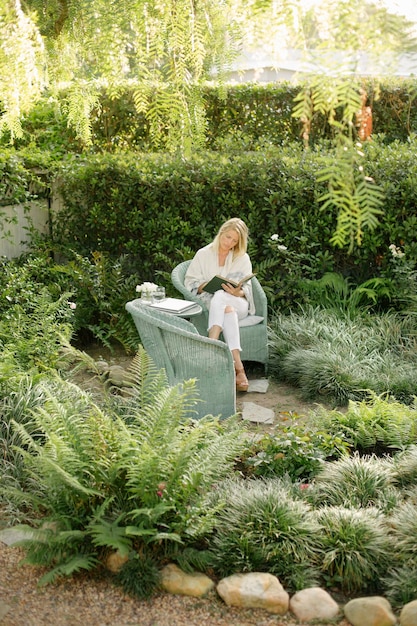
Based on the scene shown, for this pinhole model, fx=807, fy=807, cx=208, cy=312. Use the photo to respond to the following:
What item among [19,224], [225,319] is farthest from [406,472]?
[19,224]

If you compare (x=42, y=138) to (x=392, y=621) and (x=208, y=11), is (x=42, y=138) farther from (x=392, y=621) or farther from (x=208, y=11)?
(x=392, y=621)

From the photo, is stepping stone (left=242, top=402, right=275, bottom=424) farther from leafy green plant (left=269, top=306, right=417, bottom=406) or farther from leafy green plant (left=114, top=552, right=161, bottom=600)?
leafy green plant (left=114, top=552, right=161, bottom=600)

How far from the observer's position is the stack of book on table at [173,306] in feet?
19.1

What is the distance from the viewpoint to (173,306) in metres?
5.89

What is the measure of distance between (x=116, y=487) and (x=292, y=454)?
103 cm

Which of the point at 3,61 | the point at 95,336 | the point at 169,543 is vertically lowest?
the point at 95,336

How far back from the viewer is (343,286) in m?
7.07

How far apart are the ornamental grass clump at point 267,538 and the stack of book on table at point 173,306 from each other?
2.27 meters

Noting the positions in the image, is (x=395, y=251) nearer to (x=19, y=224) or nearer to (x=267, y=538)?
(x=19, y=224)

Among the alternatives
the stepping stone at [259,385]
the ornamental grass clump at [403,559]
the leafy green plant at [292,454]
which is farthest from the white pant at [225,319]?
the ornamental grass clump at [403,559]

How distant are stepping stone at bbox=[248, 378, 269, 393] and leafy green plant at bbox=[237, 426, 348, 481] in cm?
154

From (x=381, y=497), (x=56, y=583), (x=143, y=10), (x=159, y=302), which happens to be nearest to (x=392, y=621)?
(x=381, y=497)

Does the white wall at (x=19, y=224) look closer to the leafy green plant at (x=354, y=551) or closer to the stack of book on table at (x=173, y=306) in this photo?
the stack of book on table at (x=173, y=306)

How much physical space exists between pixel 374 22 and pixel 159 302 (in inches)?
165
